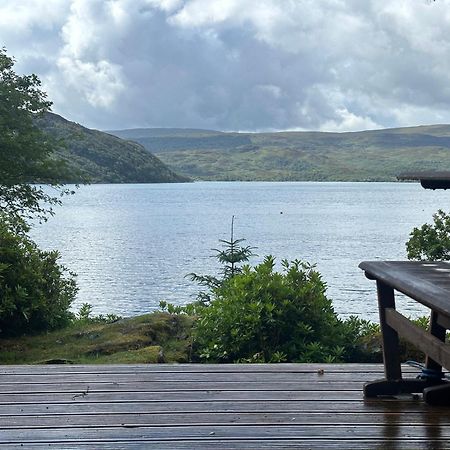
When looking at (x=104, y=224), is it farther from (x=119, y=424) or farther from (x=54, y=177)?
(x=119, y=424)

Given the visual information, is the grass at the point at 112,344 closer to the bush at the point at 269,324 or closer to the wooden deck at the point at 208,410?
the bush at the point at 269,324

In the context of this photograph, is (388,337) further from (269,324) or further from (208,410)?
(269,324)

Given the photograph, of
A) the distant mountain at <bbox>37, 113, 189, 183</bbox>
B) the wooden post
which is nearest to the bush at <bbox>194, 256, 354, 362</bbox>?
the wooden post

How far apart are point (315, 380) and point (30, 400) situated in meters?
2.07

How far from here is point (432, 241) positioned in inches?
820

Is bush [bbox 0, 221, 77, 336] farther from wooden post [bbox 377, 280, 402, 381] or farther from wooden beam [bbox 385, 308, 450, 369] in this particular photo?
wooden beam [bbox 385, 308, 450, 369]

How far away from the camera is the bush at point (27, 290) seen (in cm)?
895

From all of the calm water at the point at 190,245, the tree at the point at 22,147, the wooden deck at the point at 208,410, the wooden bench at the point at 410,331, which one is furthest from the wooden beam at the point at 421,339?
the tree at the point at 22,147

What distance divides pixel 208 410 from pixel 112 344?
425cm

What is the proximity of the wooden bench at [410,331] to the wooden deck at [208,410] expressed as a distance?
12cm

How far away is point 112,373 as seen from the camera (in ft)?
18.9

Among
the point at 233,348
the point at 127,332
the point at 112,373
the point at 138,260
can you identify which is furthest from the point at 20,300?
the point at 138,260

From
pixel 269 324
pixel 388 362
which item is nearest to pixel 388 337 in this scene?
pixel 388 362

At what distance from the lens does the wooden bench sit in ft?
13.6
